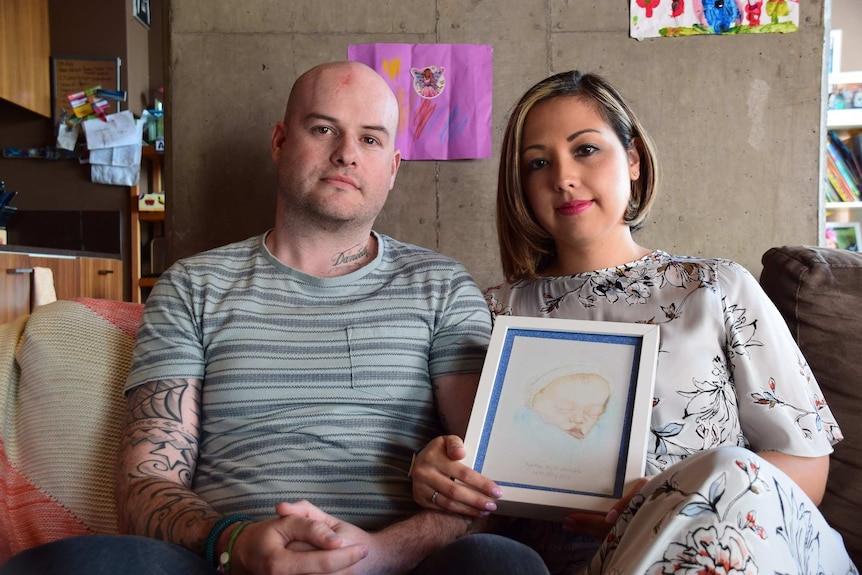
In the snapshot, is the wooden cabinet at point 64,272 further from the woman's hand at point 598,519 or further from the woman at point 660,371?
the woman's hand at point 598,519

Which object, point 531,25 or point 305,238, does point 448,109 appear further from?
point 305,238

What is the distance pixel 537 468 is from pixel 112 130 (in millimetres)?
4274

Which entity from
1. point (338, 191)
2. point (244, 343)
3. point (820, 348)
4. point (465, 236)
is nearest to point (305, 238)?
point (338, 191)

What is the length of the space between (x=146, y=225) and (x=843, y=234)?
4.39m

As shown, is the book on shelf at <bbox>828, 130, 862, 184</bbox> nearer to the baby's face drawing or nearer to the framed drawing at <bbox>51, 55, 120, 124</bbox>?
the baby's face drawing

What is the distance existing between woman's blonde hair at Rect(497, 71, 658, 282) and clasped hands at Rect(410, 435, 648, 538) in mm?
498

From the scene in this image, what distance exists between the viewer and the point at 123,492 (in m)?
1.17

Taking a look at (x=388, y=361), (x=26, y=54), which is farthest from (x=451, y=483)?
(x=26, y=54)

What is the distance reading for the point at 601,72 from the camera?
177cm

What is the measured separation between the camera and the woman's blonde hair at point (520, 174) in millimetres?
1395

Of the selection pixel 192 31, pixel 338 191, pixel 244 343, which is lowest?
pixel 244 343

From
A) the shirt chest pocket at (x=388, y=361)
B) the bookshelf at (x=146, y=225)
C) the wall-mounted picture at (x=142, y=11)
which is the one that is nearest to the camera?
the shirt chest pocket at (x=388, y=361)

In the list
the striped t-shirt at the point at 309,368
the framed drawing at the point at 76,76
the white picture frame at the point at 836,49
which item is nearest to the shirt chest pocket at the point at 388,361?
the striped t-shirt at the point at 309,368

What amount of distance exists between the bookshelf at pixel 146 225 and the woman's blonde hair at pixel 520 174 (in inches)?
141
